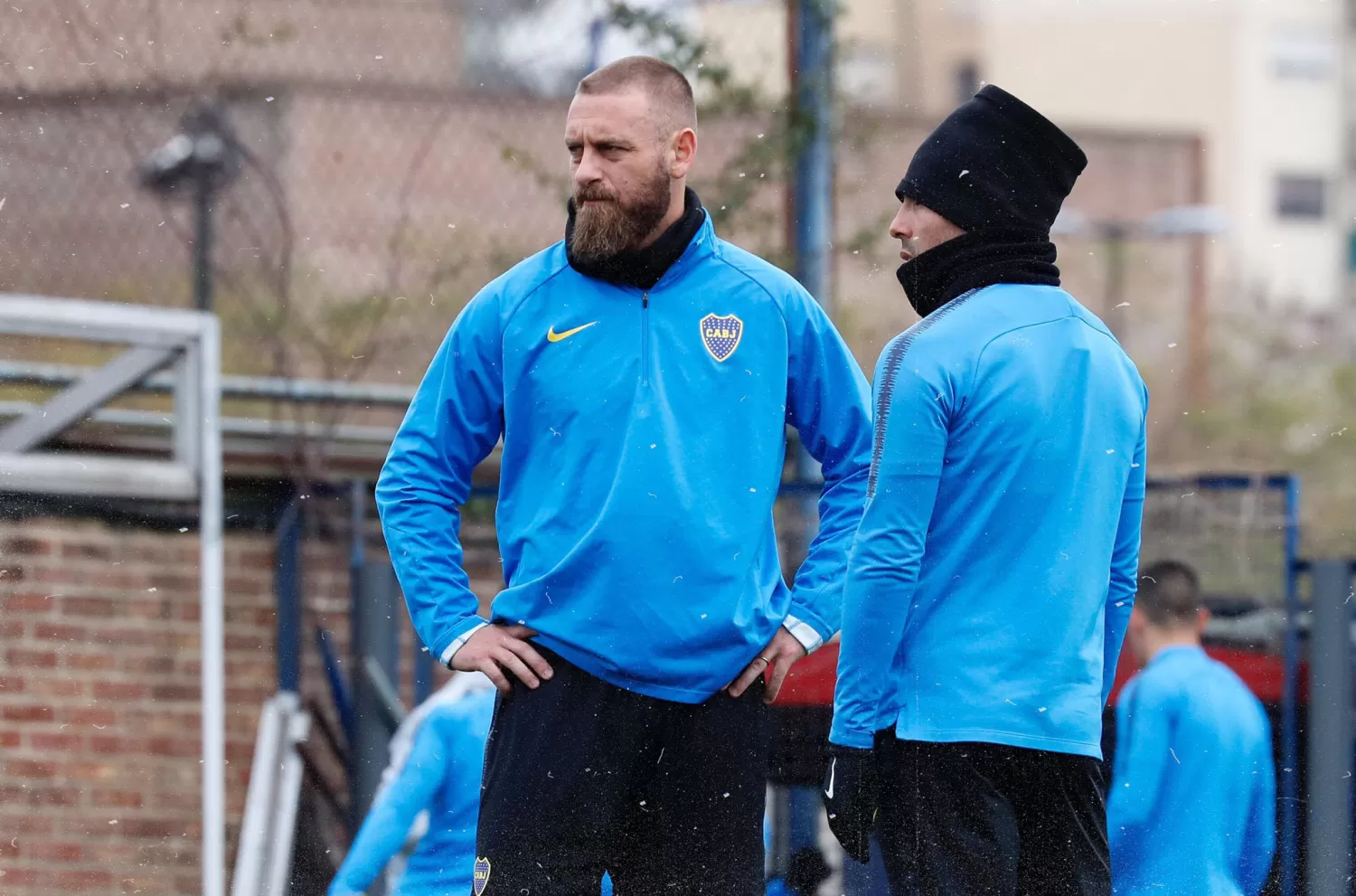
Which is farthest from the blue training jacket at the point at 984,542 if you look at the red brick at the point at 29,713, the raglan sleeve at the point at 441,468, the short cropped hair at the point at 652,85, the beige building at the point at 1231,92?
the beige building at the point at 1231,92

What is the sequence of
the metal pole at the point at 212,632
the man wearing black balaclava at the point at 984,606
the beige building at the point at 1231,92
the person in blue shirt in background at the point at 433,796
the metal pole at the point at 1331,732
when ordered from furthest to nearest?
1. the beige building at the point at 1231,92
2. the metal pole at the point at 212,632
3. the metal pole at the point at 1331,732
4. the person in blue shirt in background at the point at 433,796
5. the man wearing black balaclava at the point at 984,606

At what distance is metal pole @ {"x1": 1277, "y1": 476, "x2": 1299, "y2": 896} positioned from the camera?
4.66 m

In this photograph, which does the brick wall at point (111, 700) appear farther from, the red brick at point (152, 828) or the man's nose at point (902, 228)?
the man's nose at point (902, 228)

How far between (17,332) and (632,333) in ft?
10.6

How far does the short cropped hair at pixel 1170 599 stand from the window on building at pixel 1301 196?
123 ft

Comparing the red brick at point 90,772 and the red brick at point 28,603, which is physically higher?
the red brick at point 28,603

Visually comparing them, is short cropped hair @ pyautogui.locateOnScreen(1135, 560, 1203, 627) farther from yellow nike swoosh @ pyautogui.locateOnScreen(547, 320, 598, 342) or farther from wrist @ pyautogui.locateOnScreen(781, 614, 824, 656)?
yellow nike swoosh @ pyautogui.locateOnScreen(547, 320, 598, 342)

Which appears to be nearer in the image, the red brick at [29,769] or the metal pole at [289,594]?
the red brick at [29,769]

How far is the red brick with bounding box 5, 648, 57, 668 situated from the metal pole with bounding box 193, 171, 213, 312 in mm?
1363

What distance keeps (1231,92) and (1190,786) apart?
35.0 meters

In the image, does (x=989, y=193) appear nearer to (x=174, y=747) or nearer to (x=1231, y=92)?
(x=174, y=747)

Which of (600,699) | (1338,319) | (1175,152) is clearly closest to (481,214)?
(600,699)

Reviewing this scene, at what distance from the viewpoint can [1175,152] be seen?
1120 inches

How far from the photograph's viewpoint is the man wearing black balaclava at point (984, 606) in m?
2.56
